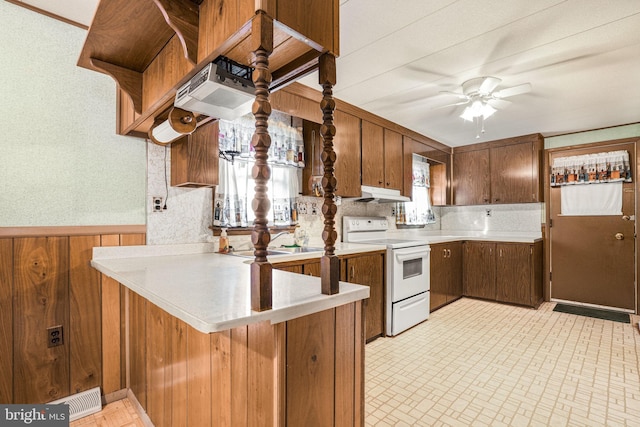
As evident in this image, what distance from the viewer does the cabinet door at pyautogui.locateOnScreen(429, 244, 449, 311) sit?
12.6 ft

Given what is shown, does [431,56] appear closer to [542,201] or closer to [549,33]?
[549,33]

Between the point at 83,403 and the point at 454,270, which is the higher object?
the point at 454,270

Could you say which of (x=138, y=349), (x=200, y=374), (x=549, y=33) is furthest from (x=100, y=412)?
(x=549, y=33)

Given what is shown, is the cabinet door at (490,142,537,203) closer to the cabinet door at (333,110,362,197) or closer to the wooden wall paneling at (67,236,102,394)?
the cabinet door at (333,110,362,197)

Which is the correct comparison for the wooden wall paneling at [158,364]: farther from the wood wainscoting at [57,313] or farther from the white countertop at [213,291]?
the wood wainscoting at [57,313]

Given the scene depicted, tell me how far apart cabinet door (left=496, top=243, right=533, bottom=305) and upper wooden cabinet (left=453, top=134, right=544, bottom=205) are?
707mm

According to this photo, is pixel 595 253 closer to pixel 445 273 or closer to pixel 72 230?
pixel 445 273

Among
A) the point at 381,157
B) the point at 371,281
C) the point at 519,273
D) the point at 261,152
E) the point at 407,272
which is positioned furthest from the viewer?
the point at 519,273

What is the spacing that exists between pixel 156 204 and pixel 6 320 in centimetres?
99

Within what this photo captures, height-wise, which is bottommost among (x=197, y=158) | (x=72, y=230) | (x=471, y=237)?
(x=471, y=237)

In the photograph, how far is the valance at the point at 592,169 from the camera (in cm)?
388

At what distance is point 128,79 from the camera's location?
1.79m

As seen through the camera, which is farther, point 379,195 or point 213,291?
point 379,195

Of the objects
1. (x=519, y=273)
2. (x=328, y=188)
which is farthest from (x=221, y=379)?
(x=519, y=273)
